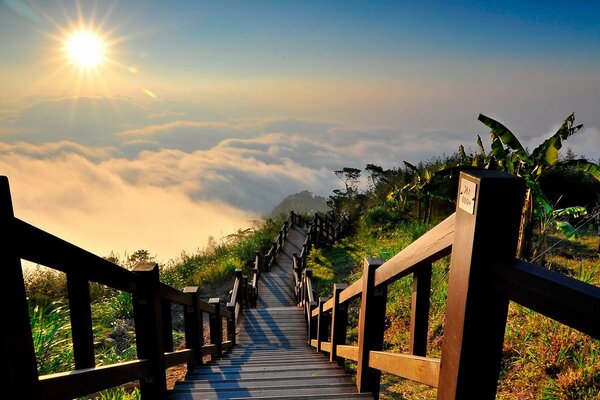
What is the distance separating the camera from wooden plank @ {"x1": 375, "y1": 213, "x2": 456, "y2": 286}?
147 cm

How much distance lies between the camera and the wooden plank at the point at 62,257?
4.26 feet

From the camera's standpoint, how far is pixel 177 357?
3105 mm

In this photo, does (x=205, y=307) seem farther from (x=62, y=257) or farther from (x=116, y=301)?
(x=116, y=301)

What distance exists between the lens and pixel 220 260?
616 inches

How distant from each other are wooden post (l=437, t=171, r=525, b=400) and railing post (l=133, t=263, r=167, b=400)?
5.96ft

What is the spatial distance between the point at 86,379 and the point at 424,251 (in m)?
1.69

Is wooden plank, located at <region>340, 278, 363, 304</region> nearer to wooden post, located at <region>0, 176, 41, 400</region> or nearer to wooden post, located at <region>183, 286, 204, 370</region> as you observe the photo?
wooden post, located at <region>183, 286, 204, 370</region>

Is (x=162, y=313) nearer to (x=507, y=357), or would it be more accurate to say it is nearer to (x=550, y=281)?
(x=550, y=281)

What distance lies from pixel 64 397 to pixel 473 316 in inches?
65.3

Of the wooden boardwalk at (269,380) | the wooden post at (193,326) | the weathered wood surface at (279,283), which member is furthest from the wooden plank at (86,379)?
the weathered wood surface at (279,283)

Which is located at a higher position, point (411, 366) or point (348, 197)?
point (411, 366)

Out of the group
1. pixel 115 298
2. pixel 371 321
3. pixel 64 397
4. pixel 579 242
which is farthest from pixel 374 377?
pixel 579 242

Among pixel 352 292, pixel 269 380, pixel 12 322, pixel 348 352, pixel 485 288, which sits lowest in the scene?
pixel 269 380

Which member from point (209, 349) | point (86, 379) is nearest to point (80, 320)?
point (86, 379)
